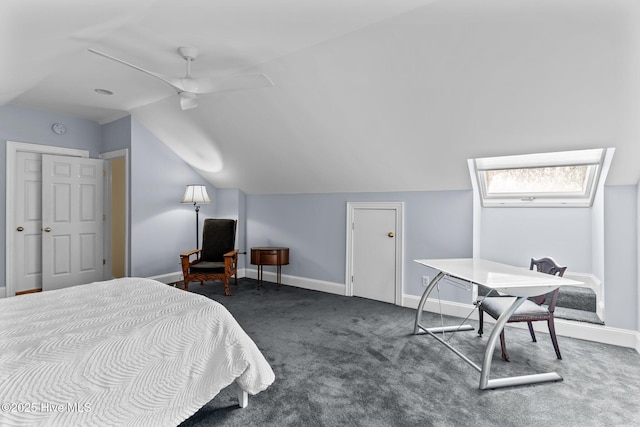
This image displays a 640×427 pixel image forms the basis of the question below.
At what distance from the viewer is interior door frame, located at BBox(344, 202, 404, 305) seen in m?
3.86

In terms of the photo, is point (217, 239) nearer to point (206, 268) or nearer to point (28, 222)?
point (206, 268)

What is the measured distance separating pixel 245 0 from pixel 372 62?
1.09 meters

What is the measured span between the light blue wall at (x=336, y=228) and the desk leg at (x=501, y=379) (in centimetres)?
128

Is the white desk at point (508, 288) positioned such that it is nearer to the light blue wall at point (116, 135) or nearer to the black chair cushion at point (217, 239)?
the black chair cushion at point (217, 239)

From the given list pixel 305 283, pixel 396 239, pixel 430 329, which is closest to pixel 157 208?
pixel 305 283

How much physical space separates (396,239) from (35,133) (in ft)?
16.4

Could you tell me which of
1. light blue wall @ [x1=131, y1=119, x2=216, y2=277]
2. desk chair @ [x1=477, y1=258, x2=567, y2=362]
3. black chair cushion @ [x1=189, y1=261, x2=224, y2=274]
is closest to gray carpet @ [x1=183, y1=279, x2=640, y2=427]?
desk chair @ [x1=477, y1=258, x2=567, y2=362]

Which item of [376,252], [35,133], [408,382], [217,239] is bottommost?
[408,382]

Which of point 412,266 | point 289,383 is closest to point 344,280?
point 412,266

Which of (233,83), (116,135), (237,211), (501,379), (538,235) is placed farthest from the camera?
(237,211)

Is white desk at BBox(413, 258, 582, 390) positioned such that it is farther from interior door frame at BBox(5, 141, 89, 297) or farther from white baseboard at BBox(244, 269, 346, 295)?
interior door frame at BBox(5, 141, 89, 297)

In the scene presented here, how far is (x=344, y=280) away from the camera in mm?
4324

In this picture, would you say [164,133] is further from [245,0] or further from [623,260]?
[623,260]

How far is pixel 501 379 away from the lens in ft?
6.97
